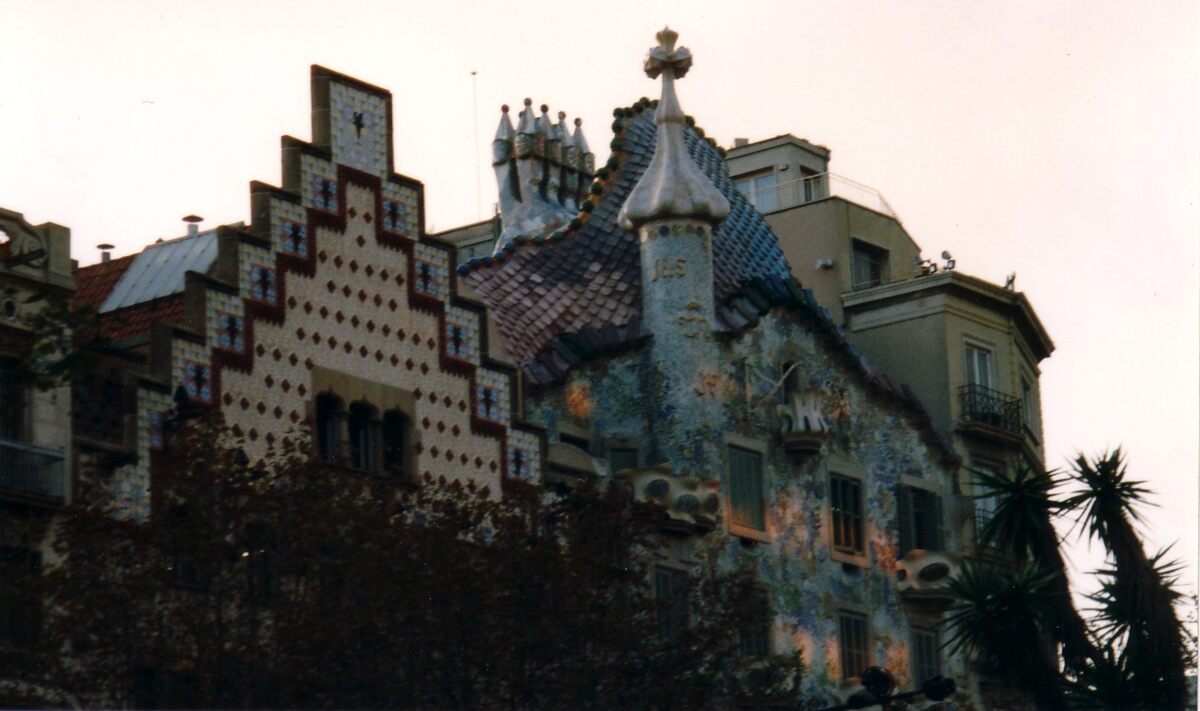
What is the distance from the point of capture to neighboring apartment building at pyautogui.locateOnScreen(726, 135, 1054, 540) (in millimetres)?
63000

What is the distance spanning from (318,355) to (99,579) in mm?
10151

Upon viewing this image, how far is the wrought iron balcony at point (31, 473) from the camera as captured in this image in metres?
41.8

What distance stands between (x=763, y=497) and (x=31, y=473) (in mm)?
16942

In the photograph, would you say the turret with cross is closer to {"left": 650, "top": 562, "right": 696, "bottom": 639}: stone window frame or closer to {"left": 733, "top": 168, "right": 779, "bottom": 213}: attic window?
{"left": 650, "top": 562, "right": 696, "bottom": 639}: stone window frame

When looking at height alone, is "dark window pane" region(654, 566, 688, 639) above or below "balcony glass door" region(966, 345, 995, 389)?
below

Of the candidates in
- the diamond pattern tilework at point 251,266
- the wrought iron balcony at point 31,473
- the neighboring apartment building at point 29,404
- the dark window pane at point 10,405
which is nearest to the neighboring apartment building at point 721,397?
the diamond pattern tilework at point 251,266

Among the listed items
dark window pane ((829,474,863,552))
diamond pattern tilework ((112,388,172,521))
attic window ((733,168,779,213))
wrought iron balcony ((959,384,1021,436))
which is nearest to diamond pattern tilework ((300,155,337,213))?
diamond pattern tilework ((112,388,172,521))

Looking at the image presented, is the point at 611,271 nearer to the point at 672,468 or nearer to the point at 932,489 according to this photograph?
the point at 672,468

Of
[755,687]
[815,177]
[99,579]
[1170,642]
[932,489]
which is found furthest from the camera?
[815,177]

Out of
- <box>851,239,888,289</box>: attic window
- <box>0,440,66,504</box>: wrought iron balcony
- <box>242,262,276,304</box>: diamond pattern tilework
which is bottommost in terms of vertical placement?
<box>0,440,66,504</box>: wrought iron balcony

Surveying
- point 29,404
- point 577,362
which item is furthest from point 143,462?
point 577,362

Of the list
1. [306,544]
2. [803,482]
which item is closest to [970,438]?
[803,482]

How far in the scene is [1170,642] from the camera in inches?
2099

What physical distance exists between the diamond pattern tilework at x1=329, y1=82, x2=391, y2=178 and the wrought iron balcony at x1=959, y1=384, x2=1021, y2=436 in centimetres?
1741
